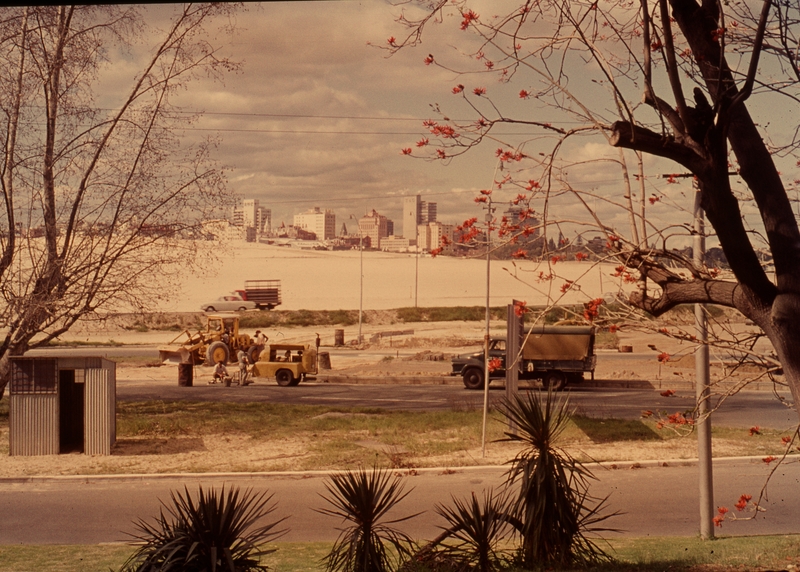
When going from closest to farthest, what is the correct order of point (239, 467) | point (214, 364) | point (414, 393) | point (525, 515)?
point (525, 515), point (239, 467), point (414, 393), point (214, 364)

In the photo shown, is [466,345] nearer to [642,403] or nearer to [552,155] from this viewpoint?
[642,403]

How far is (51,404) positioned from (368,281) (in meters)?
78.2

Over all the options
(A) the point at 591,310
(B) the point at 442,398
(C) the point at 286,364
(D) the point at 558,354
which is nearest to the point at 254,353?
(C) the point at 286,364

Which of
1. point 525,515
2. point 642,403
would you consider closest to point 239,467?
point 525,515

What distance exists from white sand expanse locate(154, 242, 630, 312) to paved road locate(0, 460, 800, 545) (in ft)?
156

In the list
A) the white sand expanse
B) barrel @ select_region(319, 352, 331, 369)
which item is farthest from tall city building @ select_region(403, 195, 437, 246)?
barrel @ select_region(319, 352, 331, 369)

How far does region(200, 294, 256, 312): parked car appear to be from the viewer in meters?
64.9

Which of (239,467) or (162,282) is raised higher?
(162,282)

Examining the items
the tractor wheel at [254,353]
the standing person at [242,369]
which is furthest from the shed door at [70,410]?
the tractor wheel at [254,353]

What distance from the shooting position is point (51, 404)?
1648cm

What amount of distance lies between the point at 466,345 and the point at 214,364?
52.0ft

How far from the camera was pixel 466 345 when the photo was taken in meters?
45.1

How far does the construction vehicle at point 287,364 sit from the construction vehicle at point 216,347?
2.96 meters

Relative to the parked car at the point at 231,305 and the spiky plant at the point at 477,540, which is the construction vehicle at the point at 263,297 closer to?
the parked car at the point at 231,305
